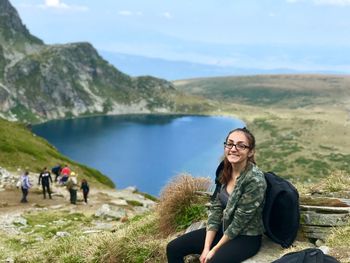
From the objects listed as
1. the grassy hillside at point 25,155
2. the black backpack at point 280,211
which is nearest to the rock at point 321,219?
the black backpack at point 280,211

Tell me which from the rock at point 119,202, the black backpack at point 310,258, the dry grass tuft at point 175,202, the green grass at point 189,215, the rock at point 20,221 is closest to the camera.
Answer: the black backpack at point 310,258

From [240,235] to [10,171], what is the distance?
4534cm

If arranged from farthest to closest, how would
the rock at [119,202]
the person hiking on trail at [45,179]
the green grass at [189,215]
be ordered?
the rock at [119,202] → the person hiking on trail at [45,179] → the green grass at [189,215]

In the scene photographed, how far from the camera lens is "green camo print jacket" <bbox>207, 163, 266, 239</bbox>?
8.59m

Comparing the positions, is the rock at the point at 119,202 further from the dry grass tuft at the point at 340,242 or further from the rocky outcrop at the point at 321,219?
the dry grass tuft at the point at 340,242

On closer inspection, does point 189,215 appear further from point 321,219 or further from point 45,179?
point 45,179

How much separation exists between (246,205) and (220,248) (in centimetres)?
97

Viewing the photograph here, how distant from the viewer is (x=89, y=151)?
175000 mm

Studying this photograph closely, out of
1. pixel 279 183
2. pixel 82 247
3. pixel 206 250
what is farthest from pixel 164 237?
pixel 279 183

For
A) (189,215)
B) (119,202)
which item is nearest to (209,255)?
(189,215)

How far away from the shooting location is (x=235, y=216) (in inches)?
342

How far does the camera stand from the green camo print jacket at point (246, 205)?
28.2ft

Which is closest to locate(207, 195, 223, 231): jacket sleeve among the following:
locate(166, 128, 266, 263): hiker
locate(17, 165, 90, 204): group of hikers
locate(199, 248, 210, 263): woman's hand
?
locate(166, 128, 266, 263): hiker

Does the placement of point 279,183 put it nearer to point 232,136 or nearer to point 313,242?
point 232,136
